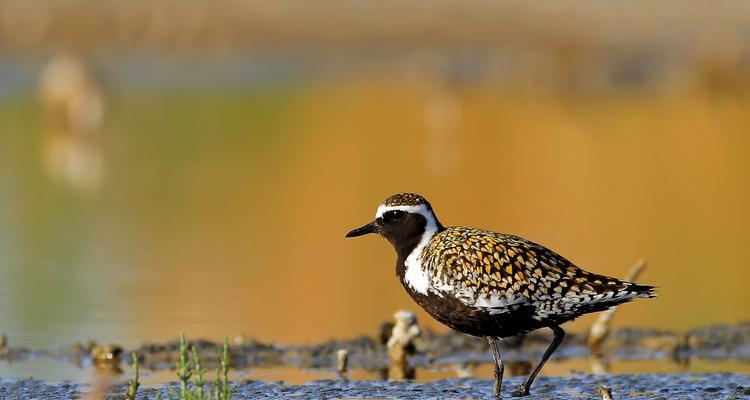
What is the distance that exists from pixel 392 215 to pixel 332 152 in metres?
16.2

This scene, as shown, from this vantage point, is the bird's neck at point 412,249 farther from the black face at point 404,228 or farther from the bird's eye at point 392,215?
the bird's eye at point 392,215

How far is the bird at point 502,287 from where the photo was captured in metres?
9.04

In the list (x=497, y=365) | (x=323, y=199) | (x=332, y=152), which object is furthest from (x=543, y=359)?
(x=332, y=152)

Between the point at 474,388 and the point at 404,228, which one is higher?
the point at 404,228

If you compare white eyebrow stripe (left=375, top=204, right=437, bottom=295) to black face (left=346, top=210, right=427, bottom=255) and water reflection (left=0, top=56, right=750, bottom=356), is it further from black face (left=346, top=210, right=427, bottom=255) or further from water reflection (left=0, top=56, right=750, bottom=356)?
water reflection (left=0, top=56, right=750, bottom=356)

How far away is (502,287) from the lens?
9.02 m

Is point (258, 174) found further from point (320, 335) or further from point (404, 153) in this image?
point (320, 335)

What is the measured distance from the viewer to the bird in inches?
356

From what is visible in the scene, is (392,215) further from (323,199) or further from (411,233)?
(323,199)

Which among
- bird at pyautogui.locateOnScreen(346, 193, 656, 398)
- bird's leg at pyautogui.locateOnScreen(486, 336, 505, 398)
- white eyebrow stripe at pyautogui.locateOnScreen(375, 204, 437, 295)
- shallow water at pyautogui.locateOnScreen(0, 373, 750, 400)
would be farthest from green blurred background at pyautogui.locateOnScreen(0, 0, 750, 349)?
bird at pyautogui.locateOnScreen(346, 193, 656, 398)

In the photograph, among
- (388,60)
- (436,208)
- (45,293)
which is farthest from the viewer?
(388,60)

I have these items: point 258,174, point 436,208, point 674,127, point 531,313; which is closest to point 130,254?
point 436,208

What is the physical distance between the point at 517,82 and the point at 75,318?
2554cm

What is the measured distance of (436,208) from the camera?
19625 millimetres
